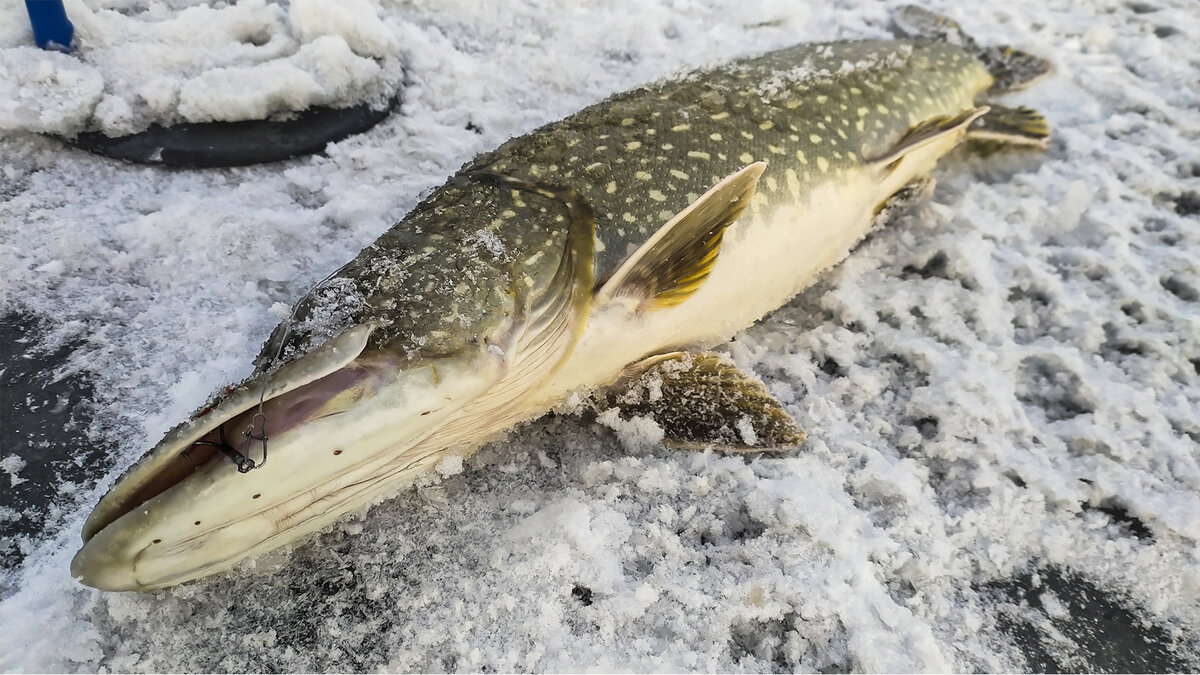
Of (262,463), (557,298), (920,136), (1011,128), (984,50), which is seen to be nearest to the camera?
(262,463)

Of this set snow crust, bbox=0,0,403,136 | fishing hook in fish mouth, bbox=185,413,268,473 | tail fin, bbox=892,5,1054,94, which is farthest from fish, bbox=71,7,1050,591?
snow crust, bbox=0,0,403,136

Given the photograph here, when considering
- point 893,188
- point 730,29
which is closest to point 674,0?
point 730,29

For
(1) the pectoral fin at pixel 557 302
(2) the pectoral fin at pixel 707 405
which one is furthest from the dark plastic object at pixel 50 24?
(2) the pectoral fin at pixel 707 405

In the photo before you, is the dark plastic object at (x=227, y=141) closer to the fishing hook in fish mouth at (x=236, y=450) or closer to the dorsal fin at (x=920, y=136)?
the fishing hook in fish mouth at (x=236, y=450)

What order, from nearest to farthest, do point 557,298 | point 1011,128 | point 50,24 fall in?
1. point 557,298
2. point 50,24
3. point 1011,128

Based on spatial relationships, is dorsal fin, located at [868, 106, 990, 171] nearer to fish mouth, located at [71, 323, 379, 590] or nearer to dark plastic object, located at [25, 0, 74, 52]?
fish mouth, located at [71, 323, 379, 590]

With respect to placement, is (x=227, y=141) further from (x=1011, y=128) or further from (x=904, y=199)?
(x=1011, y=128)

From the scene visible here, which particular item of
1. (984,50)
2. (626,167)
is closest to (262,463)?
(626,167)
